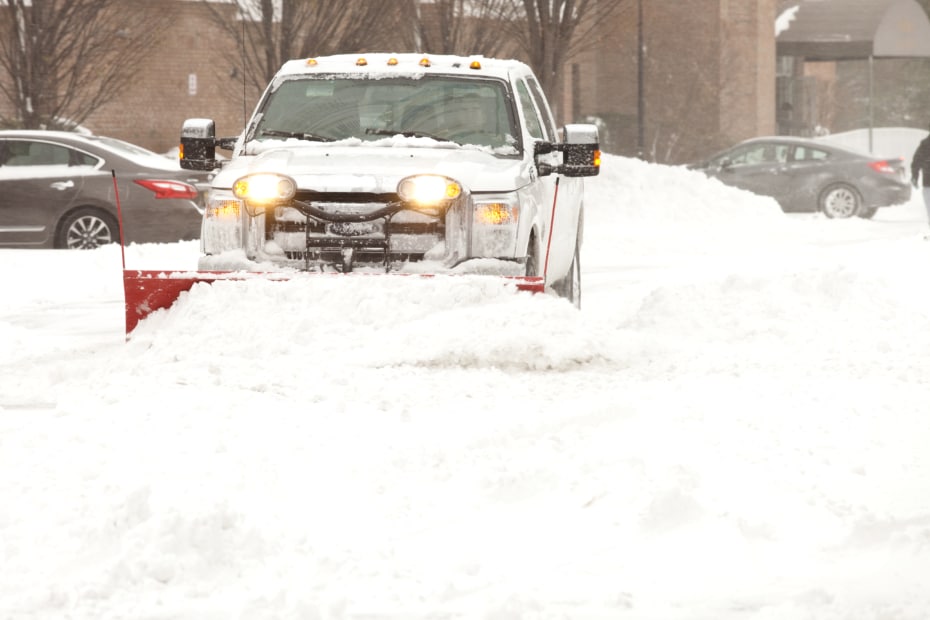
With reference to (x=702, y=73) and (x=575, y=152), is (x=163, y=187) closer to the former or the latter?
(x=575, y=152)

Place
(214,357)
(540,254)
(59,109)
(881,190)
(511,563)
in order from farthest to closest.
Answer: (881,190) → (59,109) → (540,254) → (214,357) → (511,563)

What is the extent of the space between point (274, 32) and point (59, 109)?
335cm

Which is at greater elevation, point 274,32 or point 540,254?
point 274,32

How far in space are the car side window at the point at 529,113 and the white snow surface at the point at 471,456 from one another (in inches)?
52.3

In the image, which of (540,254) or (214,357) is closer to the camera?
(214,357)

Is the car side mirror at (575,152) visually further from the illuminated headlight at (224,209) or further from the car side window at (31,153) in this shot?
the car side window at (31,153)

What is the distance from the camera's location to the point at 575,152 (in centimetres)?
916

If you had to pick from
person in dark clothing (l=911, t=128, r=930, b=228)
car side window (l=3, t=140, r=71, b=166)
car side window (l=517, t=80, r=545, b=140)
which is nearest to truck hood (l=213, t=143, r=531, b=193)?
car side window (l=517, t=80, r=545, b=140)

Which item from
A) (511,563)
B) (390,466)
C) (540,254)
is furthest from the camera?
(540,254)

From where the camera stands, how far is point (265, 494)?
5.43 meters

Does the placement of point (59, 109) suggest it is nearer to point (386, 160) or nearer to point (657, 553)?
point (386, 160)

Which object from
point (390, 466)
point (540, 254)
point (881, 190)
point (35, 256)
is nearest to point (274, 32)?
point (35, 256)

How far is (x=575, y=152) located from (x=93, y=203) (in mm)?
8390

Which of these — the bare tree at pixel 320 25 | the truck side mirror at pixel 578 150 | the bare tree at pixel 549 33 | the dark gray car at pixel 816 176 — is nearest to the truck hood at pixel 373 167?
the truck side mirror at pixel 578 150
